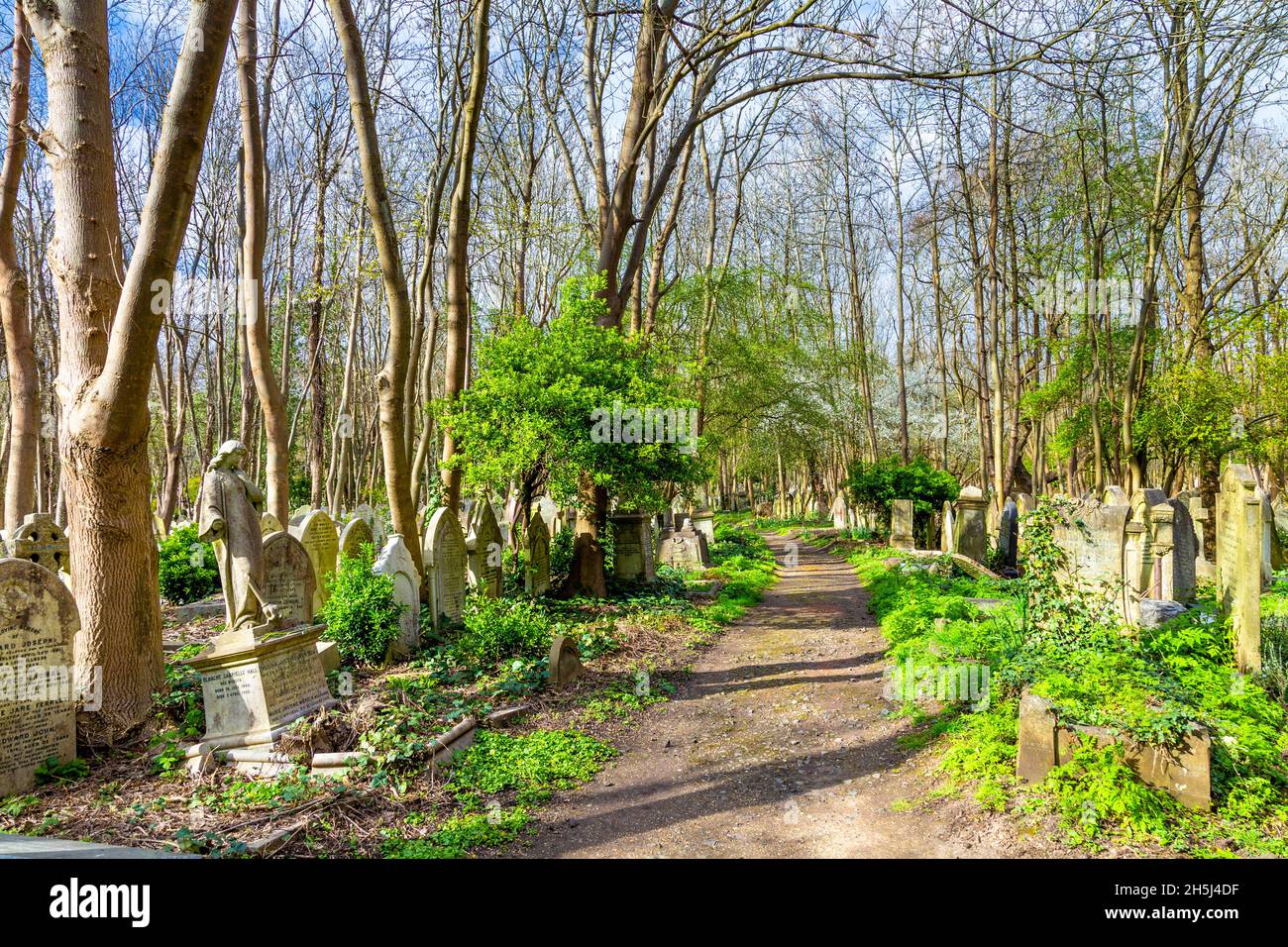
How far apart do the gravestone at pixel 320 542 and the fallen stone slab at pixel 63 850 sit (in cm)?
593

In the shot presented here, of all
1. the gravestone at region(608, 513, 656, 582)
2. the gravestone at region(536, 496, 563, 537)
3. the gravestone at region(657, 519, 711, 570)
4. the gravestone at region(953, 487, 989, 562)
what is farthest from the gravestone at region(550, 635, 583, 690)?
the gravestone at region(953, 487, 989, 562)

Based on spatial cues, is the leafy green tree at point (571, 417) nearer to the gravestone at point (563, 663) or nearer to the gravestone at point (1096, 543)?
the gravestone at point (563, 663)

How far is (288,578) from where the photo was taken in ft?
26.4

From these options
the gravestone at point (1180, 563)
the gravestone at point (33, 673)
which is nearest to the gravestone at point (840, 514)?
the gravestone at point (1180, 563)

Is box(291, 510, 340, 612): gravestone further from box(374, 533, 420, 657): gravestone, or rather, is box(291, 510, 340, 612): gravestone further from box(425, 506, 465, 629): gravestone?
box(374, 533, 420, 657): gravestone

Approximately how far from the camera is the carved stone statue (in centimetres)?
561

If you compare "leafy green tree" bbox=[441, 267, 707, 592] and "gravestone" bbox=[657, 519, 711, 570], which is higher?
"leafy green tree" bbox=[441, 267, 707, 592]

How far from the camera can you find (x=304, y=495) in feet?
103

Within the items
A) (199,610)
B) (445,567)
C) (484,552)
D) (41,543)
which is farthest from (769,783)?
(199,610)

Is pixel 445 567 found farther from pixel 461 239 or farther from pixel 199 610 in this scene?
pixel 199 610

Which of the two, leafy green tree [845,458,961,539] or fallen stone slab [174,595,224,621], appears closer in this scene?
fallen stone slab [174,595,224,621]

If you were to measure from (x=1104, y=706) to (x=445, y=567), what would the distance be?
7.35m

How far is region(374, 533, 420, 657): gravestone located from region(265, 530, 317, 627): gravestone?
761 millimetres

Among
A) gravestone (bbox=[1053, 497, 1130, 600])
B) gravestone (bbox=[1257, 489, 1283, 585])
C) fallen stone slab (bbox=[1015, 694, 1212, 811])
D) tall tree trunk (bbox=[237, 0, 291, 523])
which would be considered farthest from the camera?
tall tree trunk (bbox=[237, 0, 291, 523])
